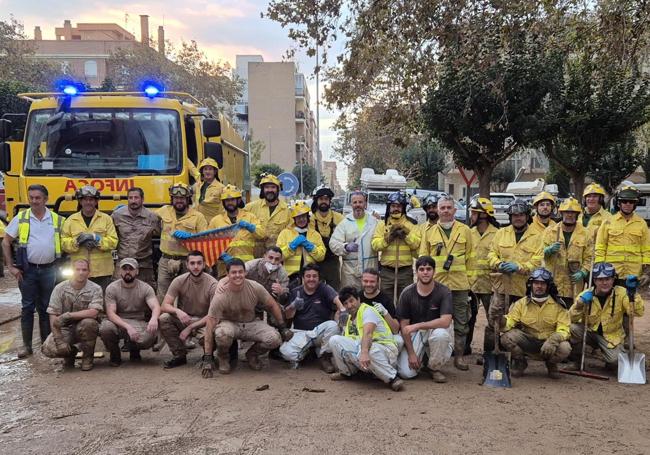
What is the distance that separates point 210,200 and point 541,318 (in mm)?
4401

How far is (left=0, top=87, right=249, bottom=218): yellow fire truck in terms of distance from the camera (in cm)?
829

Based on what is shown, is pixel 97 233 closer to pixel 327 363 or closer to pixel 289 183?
pixel 327 363

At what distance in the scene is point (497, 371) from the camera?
6.28 meters

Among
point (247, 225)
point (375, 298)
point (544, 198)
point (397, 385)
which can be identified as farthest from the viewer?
point (247, 225)

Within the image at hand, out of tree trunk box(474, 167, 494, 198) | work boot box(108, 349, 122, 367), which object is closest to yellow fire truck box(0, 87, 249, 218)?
work boot box(108, 349, 122, 367)

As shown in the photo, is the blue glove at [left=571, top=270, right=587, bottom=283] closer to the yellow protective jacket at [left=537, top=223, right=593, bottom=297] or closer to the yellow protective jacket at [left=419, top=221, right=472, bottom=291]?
the yellow protective jacket at [left=537, top=223, right=593, bottom=297]

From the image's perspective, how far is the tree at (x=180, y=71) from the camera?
34.7 metres

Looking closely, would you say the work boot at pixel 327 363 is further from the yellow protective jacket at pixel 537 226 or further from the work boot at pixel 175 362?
the yellow protective jacket at pixel 537 226

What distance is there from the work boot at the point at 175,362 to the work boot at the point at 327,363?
1.48 metres

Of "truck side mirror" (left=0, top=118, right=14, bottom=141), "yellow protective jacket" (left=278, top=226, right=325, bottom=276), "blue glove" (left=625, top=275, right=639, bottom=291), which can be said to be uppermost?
"truck side mirror" (left=0, top=118, right=14, bottom=141)

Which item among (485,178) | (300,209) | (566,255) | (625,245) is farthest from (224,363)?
(485,178)

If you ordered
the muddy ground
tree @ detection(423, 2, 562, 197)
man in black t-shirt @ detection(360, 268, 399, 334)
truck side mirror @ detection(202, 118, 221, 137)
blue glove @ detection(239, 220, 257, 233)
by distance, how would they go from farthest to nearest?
tree @ detection(423, 2, 562, 197), truck side mirror @ detection(202, 118, 221, 137), blue glove @ detection(239, 220, 257, 233), man in black t-shirt @ detection(360, 268, 399, 334), the muddy ground

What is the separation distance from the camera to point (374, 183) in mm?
23766

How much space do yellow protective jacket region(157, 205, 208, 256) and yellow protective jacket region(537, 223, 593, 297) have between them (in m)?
3.93
